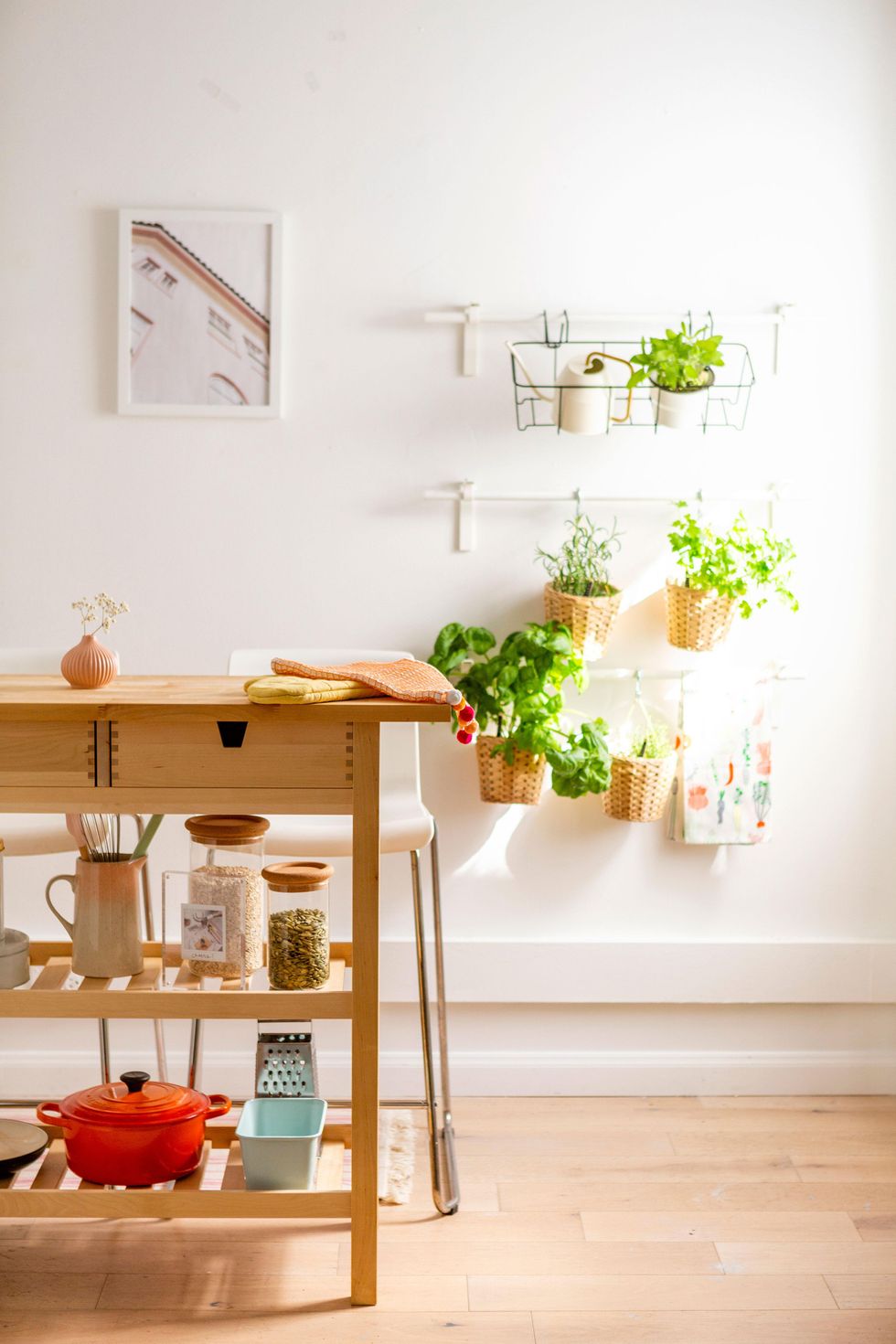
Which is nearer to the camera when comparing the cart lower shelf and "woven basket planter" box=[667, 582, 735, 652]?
the cart lower shelf

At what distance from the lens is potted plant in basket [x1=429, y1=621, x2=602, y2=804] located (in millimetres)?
2703

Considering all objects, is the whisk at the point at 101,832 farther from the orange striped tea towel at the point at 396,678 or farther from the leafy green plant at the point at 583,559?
the leafy green plant at the point at 583,559

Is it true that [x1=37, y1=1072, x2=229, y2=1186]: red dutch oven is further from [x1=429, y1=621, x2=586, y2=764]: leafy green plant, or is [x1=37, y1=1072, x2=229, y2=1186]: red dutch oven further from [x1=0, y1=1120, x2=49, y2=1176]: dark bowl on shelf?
[x1=429, y1=621, x2=586, y2=764]: leafy green plant

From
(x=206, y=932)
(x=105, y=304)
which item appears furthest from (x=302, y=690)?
(x=105, y=304)

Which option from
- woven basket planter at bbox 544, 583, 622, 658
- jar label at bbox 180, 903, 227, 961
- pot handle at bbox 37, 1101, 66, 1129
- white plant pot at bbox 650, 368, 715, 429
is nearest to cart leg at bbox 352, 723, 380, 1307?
jar label at bbox 180, 903, 227, 961

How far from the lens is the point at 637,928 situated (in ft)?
9.73

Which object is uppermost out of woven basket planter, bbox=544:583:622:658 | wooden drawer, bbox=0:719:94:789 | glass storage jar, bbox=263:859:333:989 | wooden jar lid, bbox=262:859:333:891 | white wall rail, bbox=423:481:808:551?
white wall rail, bbox=423:481:808:551

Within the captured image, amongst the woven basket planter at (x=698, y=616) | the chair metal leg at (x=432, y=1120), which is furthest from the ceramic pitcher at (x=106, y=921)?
the woven basket planter at (x=698, y=616)

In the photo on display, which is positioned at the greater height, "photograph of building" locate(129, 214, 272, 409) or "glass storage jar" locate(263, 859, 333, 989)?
"photograph of building" locate(129, 214, 272, 409)

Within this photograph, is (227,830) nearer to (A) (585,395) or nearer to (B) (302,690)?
(B) (302,690)

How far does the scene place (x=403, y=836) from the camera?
2.33m

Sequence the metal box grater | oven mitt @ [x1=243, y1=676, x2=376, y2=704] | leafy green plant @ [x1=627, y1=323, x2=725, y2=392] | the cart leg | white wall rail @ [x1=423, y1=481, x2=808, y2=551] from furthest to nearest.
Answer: white wall rail @ [x1=423, y1=481, x2=808, y2=551] < leafy green plant @ [x1=627, y1=323, x2=725, y2=392] < the metal box grater < the cart leg < oven mitt @ [x1=243, y1=676, x2=376, y2=704]

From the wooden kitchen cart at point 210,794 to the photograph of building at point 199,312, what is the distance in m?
0.98

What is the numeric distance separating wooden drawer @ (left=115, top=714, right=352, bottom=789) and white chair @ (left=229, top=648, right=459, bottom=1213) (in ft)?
1.25
